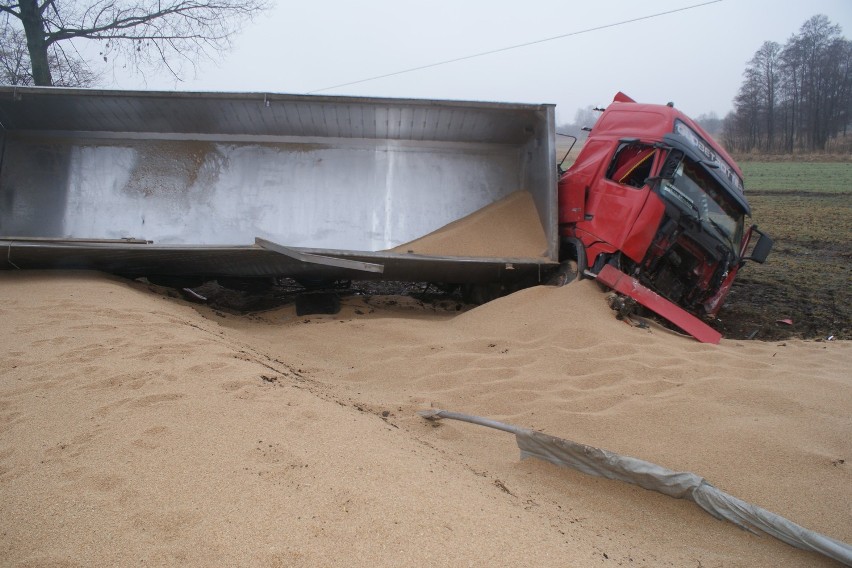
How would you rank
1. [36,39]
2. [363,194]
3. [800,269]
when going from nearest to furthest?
[363,194] → [800,269] → [36,39]

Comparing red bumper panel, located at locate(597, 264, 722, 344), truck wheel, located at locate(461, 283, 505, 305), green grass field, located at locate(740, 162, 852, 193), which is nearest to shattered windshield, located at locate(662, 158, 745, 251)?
red bumper panel, located at locate(597, 264, 722, 344)

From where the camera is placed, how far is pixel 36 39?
12602 mm

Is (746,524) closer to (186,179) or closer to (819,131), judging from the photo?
(186,179)

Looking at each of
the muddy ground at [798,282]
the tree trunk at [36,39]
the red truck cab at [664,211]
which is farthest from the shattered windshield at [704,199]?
the tree trunk at [36,39]

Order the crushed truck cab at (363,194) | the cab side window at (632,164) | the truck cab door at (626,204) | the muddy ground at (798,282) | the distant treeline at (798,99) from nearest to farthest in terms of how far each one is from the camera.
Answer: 1. the truck cab door at (626,204)
2. the crushed truck cab at (363,194)
3. the cab side window at (632,164)
4. the muddy ground at (798,282)
5. the distant treeline at (798,99)

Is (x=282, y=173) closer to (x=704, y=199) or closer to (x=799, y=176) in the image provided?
(x=704, y=199)

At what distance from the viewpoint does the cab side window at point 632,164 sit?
6.44m

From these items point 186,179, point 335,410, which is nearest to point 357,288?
point 186,179

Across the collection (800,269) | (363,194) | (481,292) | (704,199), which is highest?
(363,194)

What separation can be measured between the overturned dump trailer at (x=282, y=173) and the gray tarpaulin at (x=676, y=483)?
3876 mm

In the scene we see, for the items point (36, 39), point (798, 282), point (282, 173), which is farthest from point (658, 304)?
point (36, 39)

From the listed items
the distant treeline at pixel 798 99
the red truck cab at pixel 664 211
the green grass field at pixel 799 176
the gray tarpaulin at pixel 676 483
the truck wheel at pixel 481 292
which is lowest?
the gray tarpaulin at pixel 676 483

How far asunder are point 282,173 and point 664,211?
466 centimetres

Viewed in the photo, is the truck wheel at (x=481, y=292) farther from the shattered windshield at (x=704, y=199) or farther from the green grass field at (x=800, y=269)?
the green grass field at (x=800, y=269)
